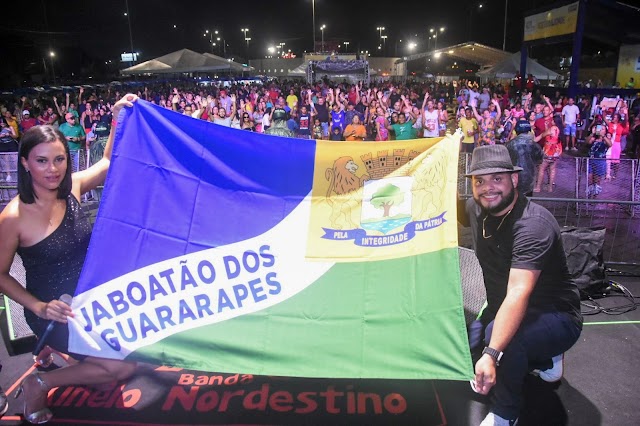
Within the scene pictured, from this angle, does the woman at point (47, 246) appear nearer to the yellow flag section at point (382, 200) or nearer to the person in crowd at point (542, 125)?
the yellow flag section at point (382, 200)

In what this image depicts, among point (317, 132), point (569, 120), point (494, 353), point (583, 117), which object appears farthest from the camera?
point (583, 117)

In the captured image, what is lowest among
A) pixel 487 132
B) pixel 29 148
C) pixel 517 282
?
pixel 517 282

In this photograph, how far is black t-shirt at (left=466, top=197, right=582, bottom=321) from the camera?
10.1ft

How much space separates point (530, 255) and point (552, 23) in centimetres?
2290

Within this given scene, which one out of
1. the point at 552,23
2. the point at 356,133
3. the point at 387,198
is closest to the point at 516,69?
the point at 552,23

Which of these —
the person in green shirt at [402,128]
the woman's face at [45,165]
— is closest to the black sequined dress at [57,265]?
the woman's face at [45,165]

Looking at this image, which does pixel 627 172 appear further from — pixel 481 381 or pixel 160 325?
pixel 160 325

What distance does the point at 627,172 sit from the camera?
873cm

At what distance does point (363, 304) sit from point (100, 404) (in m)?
2.23

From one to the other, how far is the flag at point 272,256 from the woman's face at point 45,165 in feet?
1.14

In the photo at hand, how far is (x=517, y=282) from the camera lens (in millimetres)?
3008

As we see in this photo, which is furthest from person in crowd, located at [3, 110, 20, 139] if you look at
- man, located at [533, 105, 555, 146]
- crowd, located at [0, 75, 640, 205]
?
man, located at [533, 105, 555, 146]

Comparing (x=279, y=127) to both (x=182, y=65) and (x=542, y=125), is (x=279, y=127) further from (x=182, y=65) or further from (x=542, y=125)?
(x=182, y=65)

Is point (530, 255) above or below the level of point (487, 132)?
below
